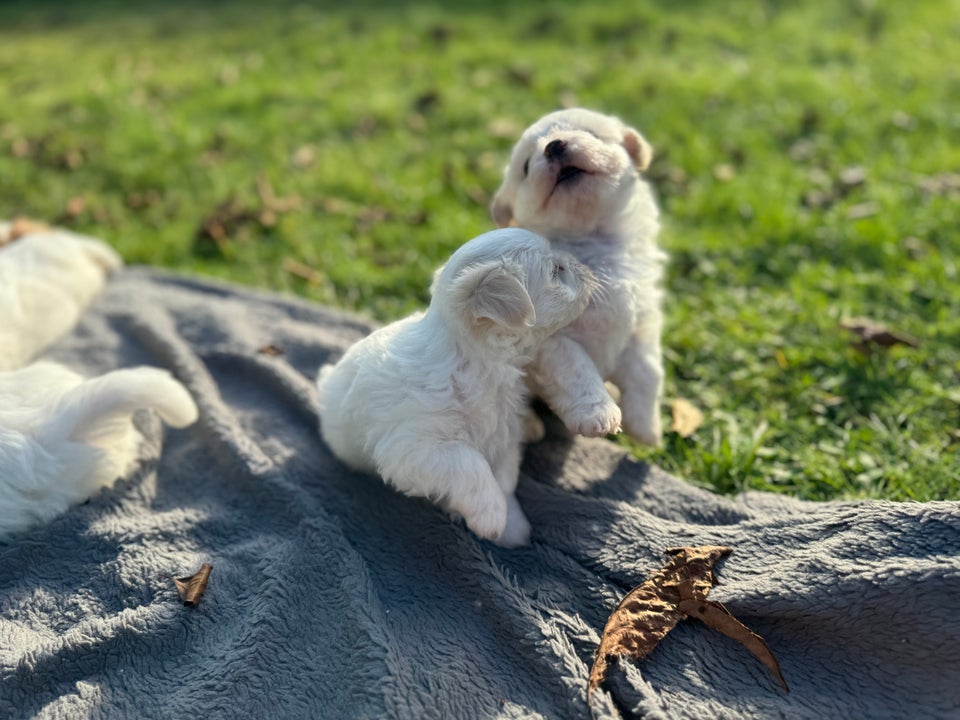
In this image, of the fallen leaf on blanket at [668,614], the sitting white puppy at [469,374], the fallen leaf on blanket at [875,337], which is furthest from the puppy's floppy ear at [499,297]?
the fallen leaf on blanket at [875,337]

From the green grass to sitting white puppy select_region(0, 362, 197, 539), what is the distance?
5.02ft

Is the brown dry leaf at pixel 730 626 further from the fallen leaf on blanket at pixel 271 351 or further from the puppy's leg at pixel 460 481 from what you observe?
the fallen leaf on blanket at pixel 271 351

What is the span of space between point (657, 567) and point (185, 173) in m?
4.67

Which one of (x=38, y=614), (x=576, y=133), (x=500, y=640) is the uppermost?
(x=576, y=133)

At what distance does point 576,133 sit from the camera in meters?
2.92

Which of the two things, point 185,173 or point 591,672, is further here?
point 185,173

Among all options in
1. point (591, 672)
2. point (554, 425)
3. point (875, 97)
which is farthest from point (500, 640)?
point (875, 97)

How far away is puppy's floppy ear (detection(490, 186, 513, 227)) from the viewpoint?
3.25 m

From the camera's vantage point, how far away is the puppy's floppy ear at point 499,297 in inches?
93.2

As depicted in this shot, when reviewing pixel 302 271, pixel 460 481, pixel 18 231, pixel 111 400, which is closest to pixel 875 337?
pixel 460 481

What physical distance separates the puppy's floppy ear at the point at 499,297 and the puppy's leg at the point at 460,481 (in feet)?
1.42

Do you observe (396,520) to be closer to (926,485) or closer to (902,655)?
(902,655)

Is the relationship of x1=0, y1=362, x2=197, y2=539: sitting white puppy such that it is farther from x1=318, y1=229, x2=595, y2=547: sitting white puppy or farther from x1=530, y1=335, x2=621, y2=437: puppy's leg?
x1=530, y1=335, x2=621, y2=437: puppy's leg

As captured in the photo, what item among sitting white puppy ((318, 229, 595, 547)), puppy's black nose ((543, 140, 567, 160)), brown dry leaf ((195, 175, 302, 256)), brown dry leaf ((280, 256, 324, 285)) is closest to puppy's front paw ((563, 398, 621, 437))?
sitting white puppy ((318, 229, 595, 547))
